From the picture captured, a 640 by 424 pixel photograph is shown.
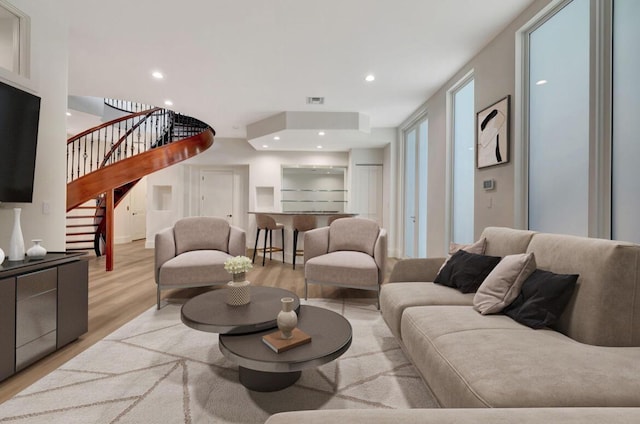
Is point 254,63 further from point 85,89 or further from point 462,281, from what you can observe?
point 462,281

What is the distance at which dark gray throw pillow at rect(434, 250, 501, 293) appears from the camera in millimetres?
2139

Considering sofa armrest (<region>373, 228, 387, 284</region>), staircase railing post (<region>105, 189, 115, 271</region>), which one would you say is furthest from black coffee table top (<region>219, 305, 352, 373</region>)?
staircase railing post (<region>105, 189, 115, 271</region>)

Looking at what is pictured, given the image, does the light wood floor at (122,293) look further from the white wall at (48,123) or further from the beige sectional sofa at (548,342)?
the beige sectional sofa at (548,342)

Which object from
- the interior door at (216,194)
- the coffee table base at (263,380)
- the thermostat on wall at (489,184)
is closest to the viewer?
the coffee table base at (263,380)

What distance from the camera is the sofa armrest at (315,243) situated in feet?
11.8

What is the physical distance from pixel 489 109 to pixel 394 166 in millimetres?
3215

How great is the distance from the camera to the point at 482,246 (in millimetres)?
2391

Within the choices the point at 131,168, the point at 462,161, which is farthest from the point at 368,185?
the point at 131,168

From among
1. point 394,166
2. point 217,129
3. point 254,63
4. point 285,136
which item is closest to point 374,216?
point 394,166

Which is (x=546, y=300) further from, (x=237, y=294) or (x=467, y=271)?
(x=237, y=294)

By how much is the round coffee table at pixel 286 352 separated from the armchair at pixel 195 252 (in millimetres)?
1614

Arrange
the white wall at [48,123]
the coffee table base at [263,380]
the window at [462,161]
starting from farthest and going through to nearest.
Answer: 1. the window at [462,161]
2. the white wall at [48,123]
3. the coffee table base at [263,380]

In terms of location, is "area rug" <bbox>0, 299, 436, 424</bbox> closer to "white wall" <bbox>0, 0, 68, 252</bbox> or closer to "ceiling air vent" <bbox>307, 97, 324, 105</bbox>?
"white wall" <bbox>0, 0, 68, 252</bbox>

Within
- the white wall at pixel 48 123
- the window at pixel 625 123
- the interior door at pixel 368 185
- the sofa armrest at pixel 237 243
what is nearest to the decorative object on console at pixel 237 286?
the sofa armrest at pixel 237 243
